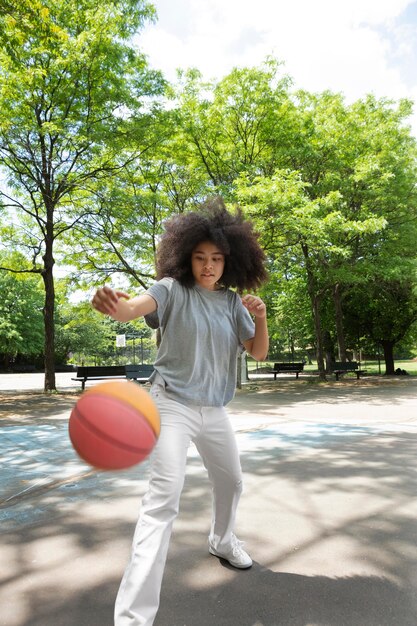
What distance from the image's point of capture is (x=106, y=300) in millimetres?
2322

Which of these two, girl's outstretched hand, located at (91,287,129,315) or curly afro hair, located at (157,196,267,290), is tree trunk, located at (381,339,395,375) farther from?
girl's outstretched hand, located at (91,287,129,315)

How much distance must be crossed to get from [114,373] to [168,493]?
16.1 meters

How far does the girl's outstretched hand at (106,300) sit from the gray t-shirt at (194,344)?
0.27m

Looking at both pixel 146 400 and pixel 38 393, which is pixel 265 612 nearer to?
pixel 146 400

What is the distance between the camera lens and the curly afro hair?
2855mm

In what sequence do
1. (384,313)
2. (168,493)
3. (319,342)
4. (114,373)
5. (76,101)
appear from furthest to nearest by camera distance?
(384,313) → (319,342) → (114,373) → (76,101) → (168,493)

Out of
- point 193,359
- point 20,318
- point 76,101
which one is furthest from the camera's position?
point 20,318

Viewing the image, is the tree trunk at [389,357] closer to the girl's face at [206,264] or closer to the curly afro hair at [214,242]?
the curly afro hair at [214,242]

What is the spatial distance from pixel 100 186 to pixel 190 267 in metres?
13.6

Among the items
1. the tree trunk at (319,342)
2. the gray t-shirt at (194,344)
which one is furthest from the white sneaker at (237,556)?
the tree trunk at (319,342)

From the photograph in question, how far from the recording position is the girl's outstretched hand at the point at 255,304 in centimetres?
285

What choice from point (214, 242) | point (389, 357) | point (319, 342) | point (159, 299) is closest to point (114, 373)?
point (319, 342)

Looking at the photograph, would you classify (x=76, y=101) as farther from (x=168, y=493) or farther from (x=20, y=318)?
(x=20, y=318)

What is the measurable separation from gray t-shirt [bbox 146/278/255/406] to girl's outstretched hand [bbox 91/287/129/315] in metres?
0.27
